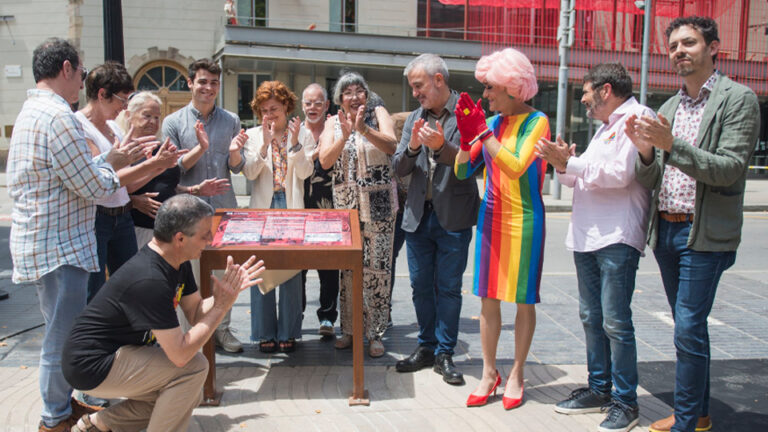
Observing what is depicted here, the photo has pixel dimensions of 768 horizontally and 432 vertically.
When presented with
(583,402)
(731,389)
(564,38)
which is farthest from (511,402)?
(564,38)

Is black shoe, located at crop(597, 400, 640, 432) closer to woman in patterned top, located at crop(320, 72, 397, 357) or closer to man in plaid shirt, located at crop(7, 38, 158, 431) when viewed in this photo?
woman in patterned top, located at crop(320, 72, 397, 357)

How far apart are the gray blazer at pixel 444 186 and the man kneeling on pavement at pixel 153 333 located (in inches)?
56.7

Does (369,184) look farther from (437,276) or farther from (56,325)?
(56,325)

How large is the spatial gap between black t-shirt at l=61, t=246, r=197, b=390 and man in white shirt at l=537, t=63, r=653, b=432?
2.07m

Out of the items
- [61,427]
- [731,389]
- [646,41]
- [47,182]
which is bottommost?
[731,389]

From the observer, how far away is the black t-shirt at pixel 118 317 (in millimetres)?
2859

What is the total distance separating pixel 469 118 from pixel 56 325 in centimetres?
243

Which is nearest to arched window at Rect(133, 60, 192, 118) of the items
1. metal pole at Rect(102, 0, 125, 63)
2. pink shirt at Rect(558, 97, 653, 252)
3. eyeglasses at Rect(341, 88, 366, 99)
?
metal pole at Rect(102, 0, 125, 63)

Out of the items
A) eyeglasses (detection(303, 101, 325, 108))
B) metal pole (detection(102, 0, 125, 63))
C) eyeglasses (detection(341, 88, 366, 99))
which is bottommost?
eyeglasses (detection(303, 101, 325, 108))

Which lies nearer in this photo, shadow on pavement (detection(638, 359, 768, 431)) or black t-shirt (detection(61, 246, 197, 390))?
black t-shirt (detection(61, 246, 197, 390))

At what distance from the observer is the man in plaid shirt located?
3072mm

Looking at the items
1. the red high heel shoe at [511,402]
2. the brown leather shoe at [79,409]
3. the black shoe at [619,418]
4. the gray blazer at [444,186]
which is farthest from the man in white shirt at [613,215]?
the brown leather shoe at [79,409]

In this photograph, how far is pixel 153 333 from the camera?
2.98 m

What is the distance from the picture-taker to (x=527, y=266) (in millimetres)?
3697
